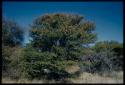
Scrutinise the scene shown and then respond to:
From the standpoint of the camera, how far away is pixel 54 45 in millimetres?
17047

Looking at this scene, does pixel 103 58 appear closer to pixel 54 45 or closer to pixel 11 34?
pixel 54 45

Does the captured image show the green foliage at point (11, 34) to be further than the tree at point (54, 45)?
Yes

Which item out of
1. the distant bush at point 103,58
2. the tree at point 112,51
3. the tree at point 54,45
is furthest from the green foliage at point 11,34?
the tree at point 112,51

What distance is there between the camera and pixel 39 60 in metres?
16.3

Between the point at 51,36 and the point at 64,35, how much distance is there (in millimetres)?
930

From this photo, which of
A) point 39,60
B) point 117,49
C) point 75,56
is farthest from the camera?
point 117,49

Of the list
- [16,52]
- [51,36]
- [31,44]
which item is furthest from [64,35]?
[16,52]

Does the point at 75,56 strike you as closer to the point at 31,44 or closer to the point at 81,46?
the point at 81,46

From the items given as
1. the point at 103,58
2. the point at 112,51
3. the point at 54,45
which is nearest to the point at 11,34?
the point at 54,45

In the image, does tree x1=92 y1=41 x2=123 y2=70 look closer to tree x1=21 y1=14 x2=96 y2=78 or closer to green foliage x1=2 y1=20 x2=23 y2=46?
tree x1=21 y1=14 x2=96 y2=78

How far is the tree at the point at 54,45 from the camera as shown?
53.5ft

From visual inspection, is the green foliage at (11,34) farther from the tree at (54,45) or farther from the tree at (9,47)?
the tree at (54,45)

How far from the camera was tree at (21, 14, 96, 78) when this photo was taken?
Result: 16297mm

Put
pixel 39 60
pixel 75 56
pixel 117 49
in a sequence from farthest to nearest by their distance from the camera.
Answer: pixel 117 49 < pixel 75 56 < pixel 39 60
